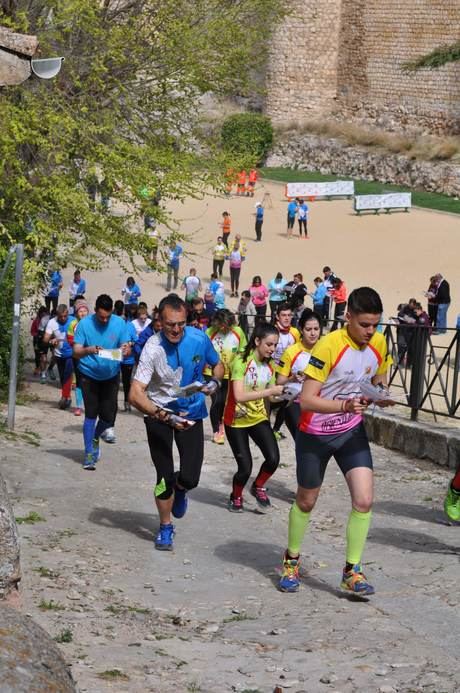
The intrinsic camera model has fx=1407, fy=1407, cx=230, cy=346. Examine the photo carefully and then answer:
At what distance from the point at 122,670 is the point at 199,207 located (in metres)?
38.9

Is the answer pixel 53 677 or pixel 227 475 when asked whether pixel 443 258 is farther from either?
pixel 53 677

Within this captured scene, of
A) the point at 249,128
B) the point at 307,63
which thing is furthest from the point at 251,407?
the point at 307,63

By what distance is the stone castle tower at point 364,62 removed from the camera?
2180 inches

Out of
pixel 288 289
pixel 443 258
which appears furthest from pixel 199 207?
pixel 288 289

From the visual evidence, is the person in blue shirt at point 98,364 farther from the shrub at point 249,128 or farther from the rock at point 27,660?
the shrub at point 249,128

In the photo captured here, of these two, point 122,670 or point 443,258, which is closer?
point 122,670

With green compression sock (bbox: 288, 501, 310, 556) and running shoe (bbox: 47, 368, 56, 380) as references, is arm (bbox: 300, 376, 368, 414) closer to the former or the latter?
green compression sock (bbox: 288, 501, 310, 556)

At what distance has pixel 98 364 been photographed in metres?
11.8

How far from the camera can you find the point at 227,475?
39.5ft

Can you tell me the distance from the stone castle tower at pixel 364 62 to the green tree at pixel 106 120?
35673 millimetres

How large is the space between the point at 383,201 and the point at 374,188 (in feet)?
20.9

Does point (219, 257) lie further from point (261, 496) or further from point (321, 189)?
point (261, 496)

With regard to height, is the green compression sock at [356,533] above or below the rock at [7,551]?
below

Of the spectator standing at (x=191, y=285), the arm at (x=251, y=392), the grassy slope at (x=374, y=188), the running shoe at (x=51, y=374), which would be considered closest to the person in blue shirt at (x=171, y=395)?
the arm at (x=251, y=392)
